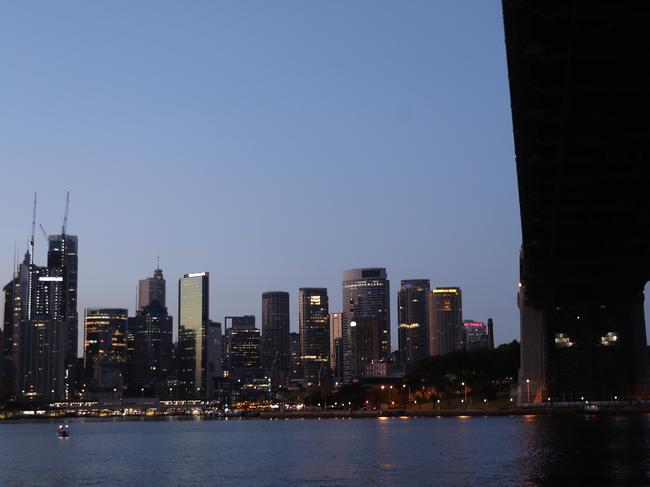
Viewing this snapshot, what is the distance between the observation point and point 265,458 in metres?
64.7

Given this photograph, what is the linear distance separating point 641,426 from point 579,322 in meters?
18.4

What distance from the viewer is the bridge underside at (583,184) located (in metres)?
30.9

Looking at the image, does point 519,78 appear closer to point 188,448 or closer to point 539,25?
point 539,25

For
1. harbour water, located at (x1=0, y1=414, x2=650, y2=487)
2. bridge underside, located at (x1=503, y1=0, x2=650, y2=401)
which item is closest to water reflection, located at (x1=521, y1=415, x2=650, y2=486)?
harbour water, located at (x1=0, y1=414, x2=650, y2=487)

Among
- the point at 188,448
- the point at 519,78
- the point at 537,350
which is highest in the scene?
the point at 519,78

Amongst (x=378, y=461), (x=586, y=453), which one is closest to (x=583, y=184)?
(x=586, y=453)

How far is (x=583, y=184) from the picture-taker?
47875 millimetres

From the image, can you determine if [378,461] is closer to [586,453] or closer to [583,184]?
Answer: [586,453]

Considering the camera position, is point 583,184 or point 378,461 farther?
point 378,461

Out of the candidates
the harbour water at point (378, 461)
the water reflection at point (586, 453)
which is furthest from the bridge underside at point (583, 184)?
the harbour water at point (378, 461)

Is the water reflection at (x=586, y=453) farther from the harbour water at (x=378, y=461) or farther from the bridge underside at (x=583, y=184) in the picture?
the bridge underside at (x=583, y=184)

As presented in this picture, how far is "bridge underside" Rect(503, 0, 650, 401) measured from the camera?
101ft

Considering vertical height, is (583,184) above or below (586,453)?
above

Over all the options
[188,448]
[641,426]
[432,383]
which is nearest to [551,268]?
[641,426]
